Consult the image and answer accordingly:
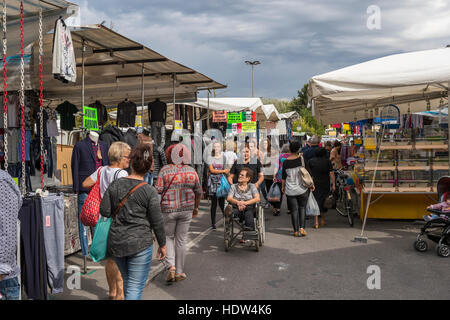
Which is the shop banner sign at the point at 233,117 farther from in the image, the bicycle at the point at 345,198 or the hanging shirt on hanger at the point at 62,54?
the hanging shirt on hanger at the point at 62,54

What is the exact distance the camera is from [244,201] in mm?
7492

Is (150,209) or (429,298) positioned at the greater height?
(150,209)

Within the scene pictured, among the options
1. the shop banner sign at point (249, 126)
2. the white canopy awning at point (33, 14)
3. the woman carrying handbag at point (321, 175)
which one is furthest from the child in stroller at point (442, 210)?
the shop banner sign at point (249, 126)

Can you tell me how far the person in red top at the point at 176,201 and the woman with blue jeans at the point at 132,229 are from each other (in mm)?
1609

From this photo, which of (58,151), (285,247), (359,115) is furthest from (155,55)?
(359,115)

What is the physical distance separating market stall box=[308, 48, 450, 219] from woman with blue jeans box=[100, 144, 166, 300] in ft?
17.6

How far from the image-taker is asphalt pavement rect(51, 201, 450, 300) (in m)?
5.31

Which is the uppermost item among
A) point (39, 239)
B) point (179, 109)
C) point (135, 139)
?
point (179, 109)

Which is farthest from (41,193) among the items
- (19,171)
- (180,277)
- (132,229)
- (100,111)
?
(100,111)

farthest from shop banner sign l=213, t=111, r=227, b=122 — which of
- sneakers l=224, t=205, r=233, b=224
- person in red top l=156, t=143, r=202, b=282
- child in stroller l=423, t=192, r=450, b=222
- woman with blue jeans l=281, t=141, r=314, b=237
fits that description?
person in red top l=156, t=143, r=202, b=282

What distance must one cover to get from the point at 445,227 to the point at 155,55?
5.78 meters

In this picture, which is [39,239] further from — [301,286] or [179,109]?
[179,109]

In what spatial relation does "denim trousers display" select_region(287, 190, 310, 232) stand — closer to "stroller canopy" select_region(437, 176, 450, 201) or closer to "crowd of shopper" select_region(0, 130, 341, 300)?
"crowd of shopper" select_region(0, 130, 341, 300)

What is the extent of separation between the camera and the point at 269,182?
12.4m
